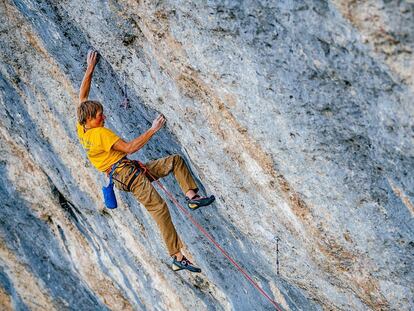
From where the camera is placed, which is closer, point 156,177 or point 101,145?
→ point 101,145

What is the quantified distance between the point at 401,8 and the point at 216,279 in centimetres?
577

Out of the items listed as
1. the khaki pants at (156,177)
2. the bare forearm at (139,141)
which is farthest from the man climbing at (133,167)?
the bare forearm at (139,141)

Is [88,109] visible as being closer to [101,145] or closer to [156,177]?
[101,145]

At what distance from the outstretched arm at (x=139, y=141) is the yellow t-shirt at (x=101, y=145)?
77 mm

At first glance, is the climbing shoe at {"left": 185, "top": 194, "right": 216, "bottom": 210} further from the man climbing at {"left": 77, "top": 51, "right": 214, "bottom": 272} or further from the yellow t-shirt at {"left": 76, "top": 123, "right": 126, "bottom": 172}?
the yellow t-shirt at {"left": 76, "top": 123, "right": 126, "bottom": 172}

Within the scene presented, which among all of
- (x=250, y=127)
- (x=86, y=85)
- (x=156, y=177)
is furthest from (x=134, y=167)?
(x=250, y=127)

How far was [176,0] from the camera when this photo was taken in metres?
4.82

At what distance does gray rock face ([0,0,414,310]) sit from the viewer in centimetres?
430

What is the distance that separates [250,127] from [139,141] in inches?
49.5

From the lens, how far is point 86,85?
6410mm

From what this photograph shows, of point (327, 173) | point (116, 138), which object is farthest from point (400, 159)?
point (116, 138)

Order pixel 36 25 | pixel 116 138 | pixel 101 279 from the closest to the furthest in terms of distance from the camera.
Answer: pixel 116 138, pixel 36 25, pixel 101 279

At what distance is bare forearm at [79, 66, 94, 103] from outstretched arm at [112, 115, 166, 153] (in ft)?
2.60

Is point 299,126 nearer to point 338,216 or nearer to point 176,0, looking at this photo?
point 338,216
